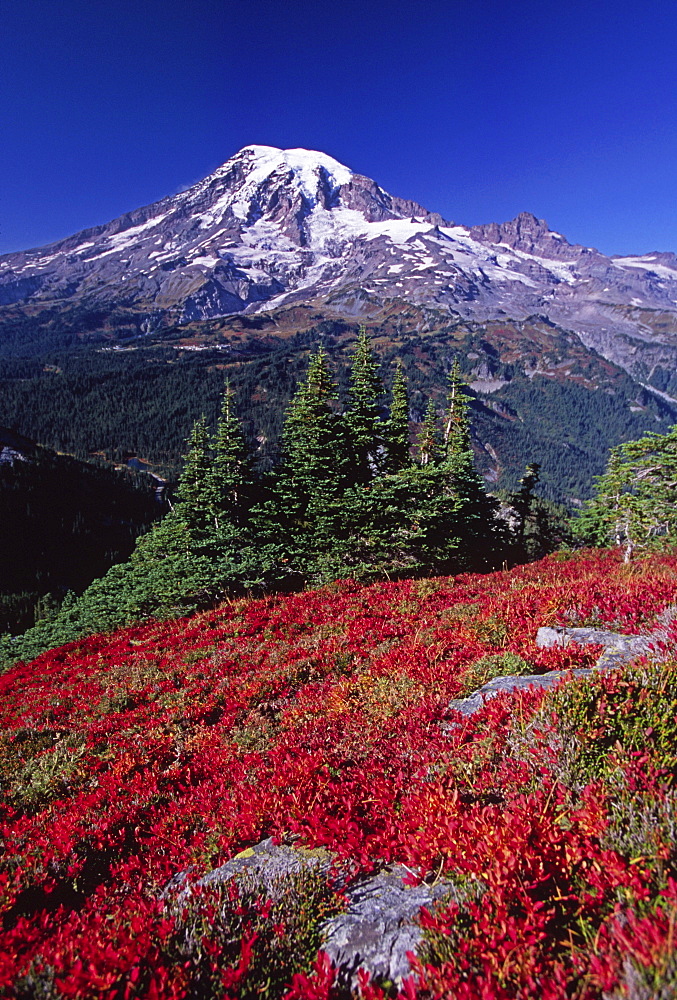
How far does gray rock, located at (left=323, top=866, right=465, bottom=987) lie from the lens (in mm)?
3350

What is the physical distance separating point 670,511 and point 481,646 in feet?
72.5

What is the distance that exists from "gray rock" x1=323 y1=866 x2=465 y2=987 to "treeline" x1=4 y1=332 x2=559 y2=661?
15.6 meters

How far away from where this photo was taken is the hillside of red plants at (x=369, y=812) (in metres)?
3.13

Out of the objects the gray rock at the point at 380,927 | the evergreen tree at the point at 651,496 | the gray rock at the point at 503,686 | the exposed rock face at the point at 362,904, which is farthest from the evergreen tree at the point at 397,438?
the gray rock at the point at 380,927

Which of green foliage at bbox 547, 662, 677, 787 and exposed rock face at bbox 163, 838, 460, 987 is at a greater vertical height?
green foliage at bbox 547, 662, 677, 787

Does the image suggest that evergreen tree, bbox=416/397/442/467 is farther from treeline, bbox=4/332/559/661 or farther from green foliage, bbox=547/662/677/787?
green foliage, bbox=547/662/677/787

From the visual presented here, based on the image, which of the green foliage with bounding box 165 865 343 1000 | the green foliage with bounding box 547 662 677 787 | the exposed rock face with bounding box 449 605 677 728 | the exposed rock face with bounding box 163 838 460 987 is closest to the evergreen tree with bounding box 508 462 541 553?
the exposed rock face with bounding box 449 605 677 728

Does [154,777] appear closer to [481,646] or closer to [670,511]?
[481,646]

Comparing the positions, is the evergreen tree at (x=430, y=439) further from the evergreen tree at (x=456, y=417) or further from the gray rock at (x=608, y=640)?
the gray rock at (x=608, y=640)

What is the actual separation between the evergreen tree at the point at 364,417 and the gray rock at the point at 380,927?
25284 mm

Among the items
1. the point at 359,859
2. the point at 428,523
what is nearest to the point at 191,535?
the point at 428,523

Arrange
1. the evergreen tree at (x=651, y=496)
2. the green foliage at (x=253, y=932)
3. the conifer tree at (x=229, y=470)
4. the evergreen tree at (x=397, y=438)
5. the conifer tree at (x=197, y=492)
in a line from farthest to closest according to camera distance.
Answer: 1. the evergreen tree at (x=397, y=438)
2. the conifer tree at (x=197, y=492)
3. the conifer tree at (x=229, y=470)
4. the evergreen tree at (x=651, y=496)
5. the green foliage at (x=253, y=932)

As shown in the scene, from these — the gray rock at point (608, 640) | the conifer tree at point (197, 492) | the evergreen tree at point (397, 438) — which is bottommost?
the gray rock at point (608, 640)

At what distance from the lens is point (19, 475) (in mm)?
149000
